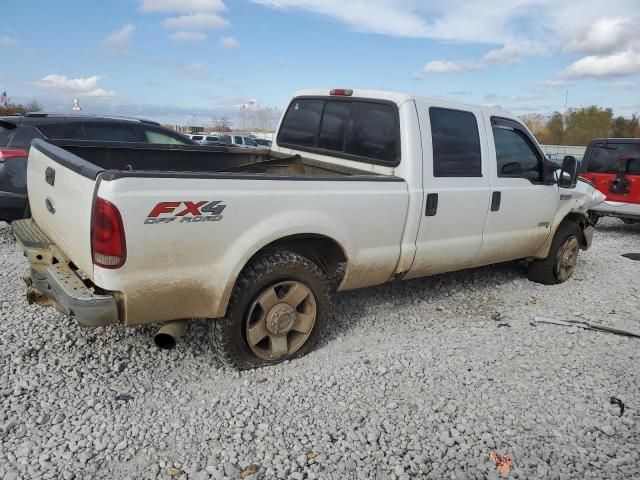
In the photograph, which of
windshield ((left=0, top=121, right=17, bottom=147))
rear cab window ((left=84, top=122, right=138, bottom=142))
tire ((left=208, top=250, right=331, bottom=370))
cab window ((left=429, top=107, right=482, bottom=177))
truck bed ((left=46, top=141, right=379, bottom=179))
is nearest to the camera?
tire ((left=208, top=250, right=331, bottom=370))

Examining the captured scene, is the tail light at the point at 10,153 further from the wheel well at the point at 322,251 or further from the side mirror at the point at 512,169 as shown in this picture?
the side mirror at the point at 512,169

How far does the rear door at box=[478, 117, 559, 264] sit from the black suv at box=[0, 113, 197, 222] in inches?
137

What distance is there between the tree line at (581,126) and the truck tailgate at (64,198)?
56.8 metres

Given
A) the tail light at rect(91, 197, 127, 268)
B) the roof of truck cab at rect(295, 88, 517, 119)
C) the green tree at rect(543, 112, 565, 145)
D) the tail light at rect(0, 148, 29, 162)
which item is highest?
the green tree at rect(543, 112, 565, 145)

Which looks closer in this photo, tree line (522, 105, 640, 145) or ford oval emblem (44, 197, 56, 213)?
ford oval emblem (44, 197, 56, 213)

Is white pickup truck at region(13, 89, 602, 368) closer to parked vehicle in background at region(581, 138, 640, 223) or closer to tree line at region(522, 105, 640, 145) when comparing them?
parked vehicle in background at region(581, 138, 640, 223)

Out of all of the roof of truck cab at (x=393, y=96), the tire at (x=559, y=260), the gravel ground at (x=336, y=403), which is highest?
the roof of truck cab at (x=393, y=96)

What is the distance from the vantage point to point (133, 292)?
2807 mm

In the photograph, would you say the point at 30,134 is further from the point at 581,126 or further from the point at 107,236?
the point at 581,126

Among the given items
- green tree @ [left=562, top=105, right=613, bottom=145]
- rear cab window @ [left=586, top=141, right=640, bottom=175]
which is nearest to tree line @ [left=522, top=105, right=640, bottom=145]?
green tree @ [left=562, top=105, right=613, bottom=145]

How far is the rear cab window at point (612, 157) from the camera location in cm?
945

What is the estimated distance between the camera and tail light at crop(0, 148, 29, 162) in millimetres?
5875

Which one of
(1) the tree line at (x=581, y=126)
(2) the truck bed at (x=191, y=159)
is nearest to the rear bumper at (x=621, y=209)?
(2) the truck bed at (x=191, y=159)

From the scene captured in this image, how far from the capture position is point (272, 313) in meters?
3.43
